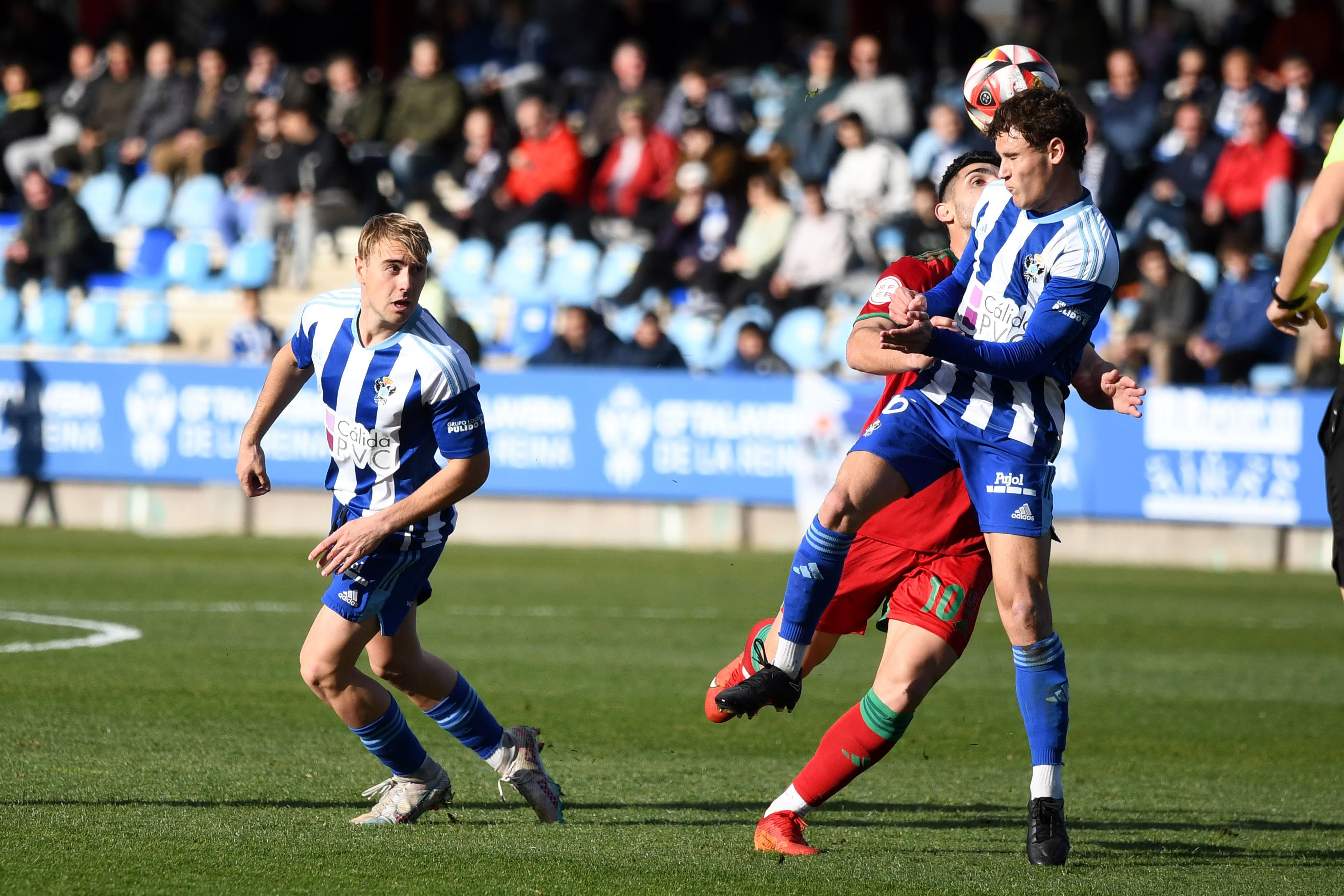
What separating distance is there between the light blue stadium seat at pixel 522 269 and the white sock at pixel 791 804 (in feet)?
43.9

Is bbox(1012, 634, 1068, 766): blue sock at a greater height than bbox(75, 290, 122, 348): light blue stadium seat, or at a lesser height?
lesser

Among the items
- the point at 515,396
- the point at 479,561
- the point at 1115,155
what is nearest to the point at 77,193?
the point at 515,396

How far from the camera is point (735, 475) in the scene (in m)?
14.8

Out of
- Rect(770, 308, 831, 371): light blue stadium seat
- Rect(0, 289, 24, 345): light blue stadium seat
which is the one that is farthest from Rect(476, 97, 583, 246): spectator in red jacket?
Rect(0, 289, 24, 345): light blue stadium seat

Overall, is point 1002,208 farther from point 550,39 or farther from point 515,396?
point 550,39

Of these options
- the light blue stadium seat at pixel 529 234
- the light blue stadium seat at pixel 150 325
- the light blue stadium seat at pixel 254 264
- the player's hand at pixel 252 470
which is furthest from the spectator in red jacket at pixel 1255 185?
the player's hand at pixel 252 470

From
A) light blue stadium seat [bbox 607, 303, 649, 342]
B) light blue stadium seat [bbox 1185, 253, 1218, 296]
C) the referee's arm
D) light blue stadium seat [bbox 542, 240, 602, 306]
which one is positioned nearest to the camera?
the referee's arm

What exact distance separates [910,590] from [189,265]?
1585 cm

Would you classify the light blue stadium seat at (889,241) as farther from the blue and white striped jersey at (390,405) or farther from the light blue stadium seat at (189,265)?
the blue and white striped jersey at (390,405)

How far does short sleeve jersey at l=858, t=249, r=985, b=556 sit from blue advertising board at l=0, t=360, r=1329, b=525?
7862mm

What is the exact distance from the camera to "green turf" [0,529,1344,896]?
180 inches

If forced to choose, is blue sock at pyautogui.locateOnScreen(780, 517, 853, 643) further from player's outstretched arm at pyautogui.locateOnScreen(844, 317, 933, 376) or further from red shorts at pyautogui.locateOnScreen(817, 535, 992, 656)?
player's outstretched arm at pyautogui.locateOnScreen(844, 317, 933, 376)

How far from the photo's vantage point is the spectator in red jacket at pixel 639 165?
1808 cm

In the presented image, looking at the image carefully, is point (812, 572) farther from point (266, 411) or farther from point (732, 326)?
point (732, 326)
